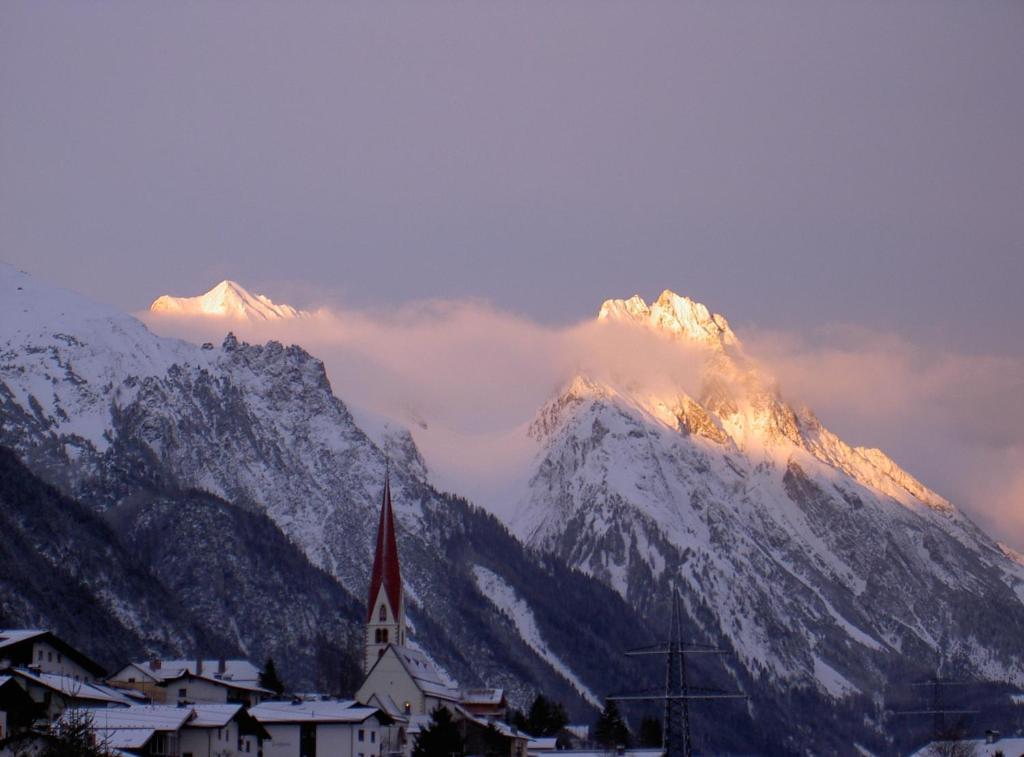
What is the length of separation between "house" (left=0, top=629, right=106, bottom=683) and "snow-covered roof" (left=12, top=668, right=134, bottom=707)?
1.60m

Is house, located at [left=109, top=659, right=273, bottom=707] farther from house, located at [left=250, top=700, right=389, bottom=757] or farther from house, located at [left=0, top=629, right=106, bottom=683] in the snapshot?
house, located at [left=250, top=700, right=389, bottom=757]

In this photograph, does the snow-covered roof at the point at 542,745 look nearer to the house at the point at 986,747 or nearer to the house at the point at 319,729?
the house at the point at 319,729

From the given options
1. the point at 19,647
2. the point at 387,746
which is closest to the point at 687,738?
the point at 387,746

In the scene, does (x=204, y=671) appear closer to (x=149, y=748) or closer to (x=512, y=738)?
(x=512, y=738)

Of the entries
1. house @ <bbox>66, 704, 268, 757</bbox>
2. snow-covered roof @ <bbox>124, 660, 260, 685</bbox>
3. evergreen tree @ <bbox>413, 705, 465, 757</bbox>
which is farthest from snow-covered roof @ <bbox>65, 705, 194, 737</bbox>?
snow-covered roof @ <bbox>124, 660, 260, 685</bbox>

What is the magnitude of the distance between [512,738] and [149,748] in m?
50.2

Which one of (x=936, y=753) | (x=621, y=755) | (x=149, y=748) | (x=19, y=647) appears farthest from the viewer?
(x=936, y=753)

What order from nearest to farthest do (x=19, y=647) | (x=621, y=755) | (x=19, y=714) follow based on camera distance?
(x=19, y=714)
(x=19, y=647)
(x=621, y=755)

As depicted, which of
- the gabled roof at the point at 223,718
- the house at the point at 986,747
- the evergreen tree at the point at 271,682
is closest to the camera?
the gabled roof at the point at 223,718

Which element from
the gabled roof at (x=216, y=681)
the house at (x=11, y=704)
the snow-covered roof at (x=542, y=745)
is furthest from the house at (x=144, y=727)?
the snow-covered roof at (x=542, y=745)

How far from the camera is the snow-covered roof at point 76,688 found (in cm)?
12525

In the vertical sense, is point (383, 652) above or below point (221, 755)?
above

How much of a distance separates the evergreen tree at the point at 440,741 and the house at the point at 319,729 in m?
4.69

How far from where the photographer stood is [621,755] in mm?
173625
